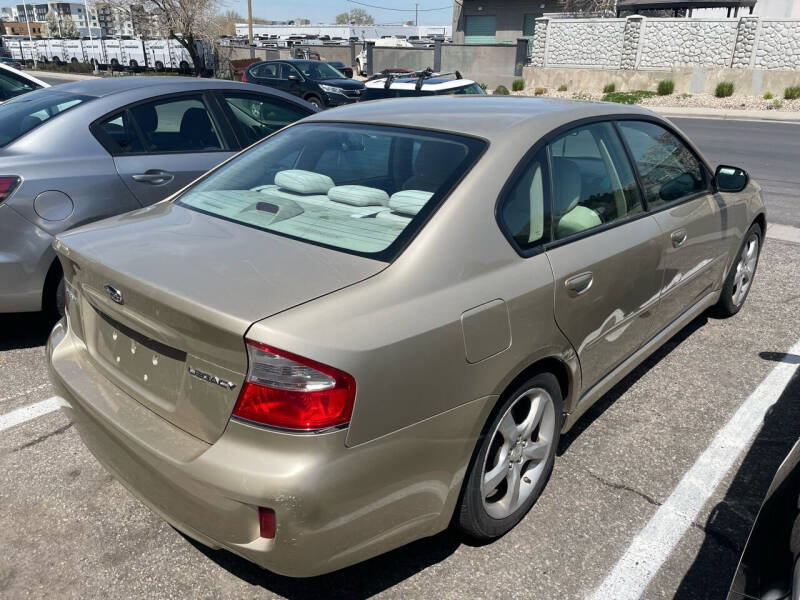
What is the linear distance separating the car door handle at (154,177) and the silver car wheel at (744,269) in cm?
392

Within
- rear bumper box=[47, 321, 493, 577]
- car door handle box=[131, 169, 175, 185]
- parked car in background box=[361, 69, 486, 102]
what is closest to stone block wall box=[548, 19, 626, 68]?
parked car in background box=[361, 69, 486, 102]

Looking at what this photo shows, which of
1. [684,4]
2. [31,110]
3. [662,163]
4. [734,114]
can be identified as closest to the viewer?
[662,163]

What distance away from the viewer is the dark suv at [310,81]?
19.8 m

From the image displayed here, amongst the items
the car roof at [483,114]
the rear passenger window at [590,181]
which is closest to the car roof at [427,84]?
the car roof at [483,114]

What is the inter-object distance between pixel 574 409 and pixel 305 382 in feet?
4.95

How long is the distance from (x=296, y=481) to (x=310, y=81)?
1984cm

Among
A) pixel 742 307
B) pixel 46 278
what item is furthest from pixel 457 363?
pixel 742 307

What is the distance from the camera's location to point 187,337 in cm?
204

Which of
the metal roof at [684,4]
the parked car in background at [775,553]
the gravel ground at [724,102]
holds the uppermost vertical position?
the metal roof at [684,4]

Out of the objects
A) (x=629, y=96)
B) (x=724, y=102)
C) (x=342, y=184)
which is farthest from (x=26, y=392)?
(x=724, y=102)

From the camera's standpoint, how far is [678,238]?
353 cm

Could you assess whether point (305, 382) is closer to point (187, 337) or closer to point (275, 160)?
point (187, 337)

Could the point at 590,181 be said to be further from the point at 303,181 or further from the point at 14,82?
the point at 14,82

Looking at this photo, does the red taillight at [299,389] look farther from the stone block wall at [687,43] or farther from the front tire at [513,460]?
the stone block wall at [687,43]
